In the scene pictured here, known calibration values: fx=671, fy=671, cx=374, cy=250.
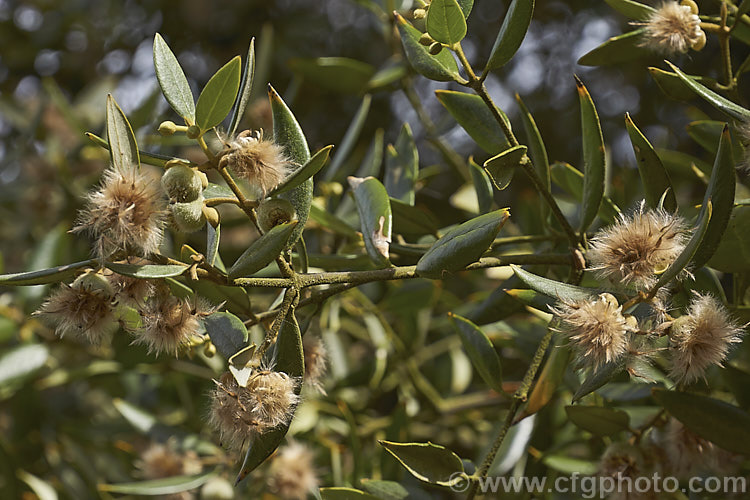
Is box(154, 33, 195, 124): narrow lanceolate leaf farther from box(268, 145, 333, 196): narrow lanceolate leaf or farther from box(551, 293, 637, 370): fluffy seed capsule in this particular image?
box(551, 293, 637, 370): fluffy seed capsule

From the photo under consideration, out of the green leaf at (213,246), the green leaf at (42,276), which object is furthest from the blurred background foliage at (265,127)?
the green leaf at (42,276)

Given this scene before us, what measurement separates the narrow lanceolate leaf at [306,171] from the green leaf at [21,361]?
1.11m

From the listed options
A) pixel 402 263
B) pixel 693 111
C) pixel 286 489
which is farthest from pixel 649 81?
pixel 286 489

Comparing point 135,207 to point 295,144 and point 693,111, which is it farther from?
point 693,111

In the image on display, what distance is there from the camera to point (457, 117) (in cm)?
102

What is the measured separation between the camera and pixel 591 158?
959 mm

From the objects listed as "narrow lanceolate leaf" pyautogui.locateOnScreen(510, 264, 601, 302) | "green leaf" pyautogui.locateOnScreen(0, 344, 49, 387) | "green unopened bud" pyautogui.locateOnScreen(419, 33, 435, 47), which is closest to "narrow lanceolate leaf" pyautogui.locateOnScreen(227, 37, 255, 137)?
"green unopened bud" pyautogui.locateOnScreen(419, 33, 435, 47)

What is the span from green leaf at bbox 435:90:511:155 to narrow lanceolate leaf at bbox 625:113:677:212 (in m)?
0.18

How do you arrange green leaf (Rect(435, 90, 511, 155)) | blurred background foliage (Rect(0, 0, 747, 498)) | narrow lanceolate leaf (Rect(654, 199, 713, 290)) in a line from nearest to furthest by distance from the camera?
narrow lanceolate leaf (Rect(654, 199, 713, 290))
green leaf (Rect(435, 90, 511, 155))
blurred background foliage (Rect(0, 0, 747, 498))

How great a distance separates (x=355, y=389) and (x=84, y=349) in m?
0.78

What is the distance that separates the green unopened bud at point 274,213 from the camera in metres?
0.82

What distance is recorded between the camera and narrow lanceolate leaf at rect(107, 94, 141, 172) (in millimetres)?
763

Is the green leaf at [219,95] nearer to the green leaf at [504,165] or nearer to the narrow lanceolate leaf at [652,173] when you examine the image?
the green leaf at [504,165]

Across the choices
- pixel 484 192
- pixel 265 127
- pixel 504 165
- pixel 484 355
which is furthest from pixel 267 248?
pixel 265 127
